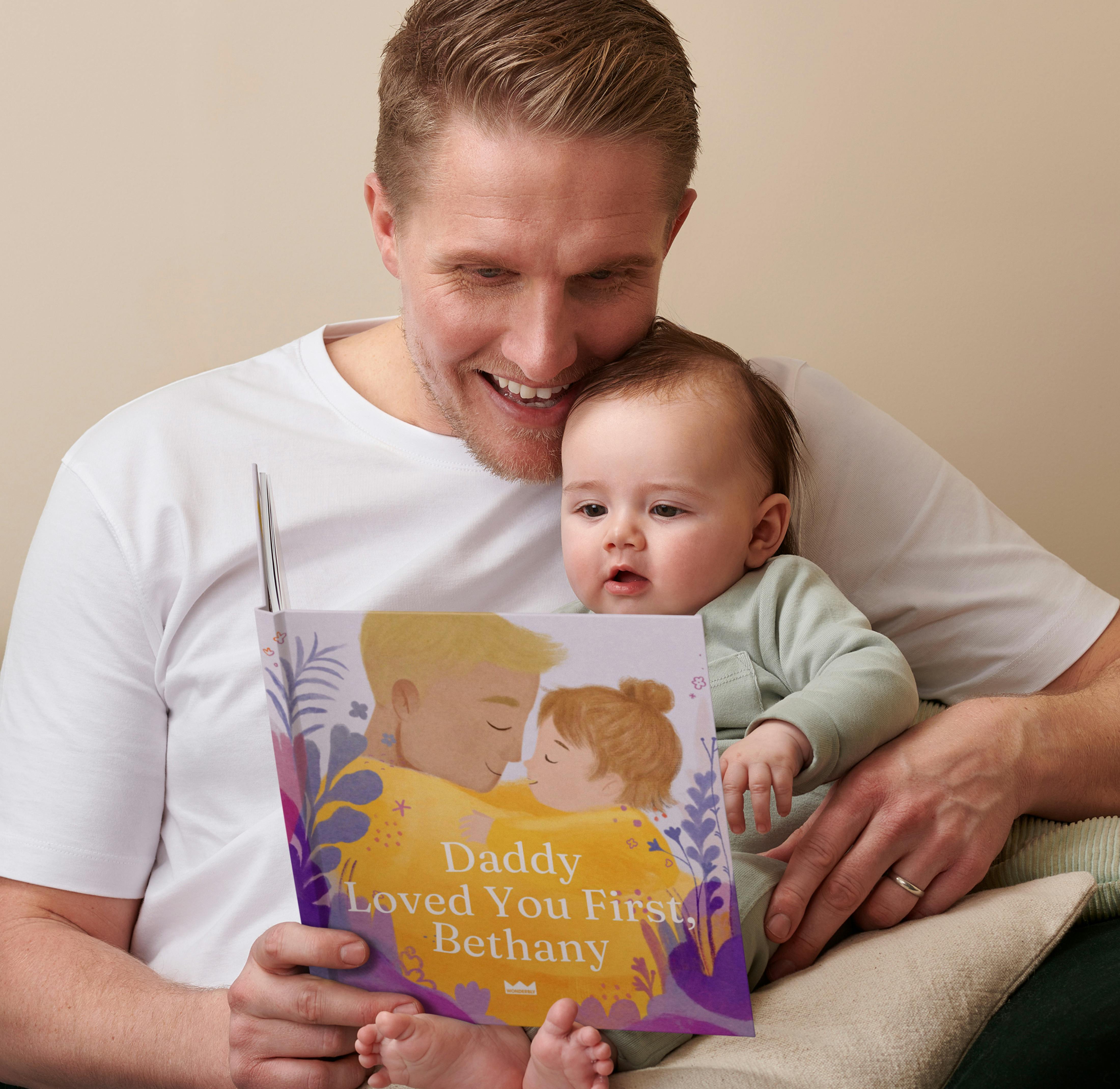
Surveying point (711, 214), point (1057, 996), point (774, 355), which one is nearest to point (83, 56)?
point (711, 214)

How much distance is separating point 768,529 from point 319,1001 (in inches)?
26.2

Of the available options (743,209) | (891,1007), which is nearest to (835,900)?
(891,1007)


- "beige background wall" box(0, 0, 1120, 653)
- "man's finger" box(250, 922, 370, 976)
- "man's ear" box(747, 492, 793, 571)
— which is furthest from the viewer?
"beige background wall" box(0, 0, 1120, 653)

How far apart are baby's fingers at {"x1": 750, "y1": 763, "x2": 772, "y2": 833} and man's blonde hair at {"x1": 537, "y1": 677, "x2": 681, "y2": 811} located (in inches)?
3.9

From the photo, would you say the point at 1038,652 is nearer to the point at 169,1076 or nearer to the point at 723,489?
the point at 723,489

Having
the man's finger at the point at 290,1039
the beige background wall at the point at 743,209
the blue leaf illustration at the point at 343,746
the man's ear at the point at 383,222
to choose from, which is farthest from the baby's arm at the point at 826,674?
the beige background wall at the point at 743,209

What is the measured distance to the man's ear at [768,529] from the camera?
1173 millimetres

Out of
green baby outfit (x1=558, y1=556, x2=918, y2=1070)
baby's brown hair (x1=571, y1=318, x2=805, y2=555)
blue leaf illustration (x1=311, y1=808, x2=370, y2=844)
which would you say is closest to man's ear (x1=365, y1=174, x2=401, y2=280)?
baby's brown hair (x1=571, y1=318, x2=805, y2=555)

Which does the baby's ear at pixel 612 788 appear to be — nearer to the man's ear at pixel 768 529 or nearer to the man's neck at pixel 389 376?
the man's ear at pixel 768 529

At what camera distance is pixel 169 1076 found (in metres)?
1.02

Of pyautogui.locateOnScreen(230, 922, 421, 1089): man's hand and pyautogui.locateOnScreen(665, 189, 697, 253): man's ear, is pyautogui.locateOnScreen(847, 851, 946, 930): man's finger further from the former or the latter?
pyautogui.locateOnScreen(665, 189, 697, 253): man's ear

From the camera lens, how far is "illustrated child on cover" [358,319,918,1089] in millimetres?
857

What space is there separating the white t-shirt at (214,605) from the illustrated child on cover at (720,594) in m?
0.19

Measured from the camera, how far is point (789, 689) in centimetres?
107
